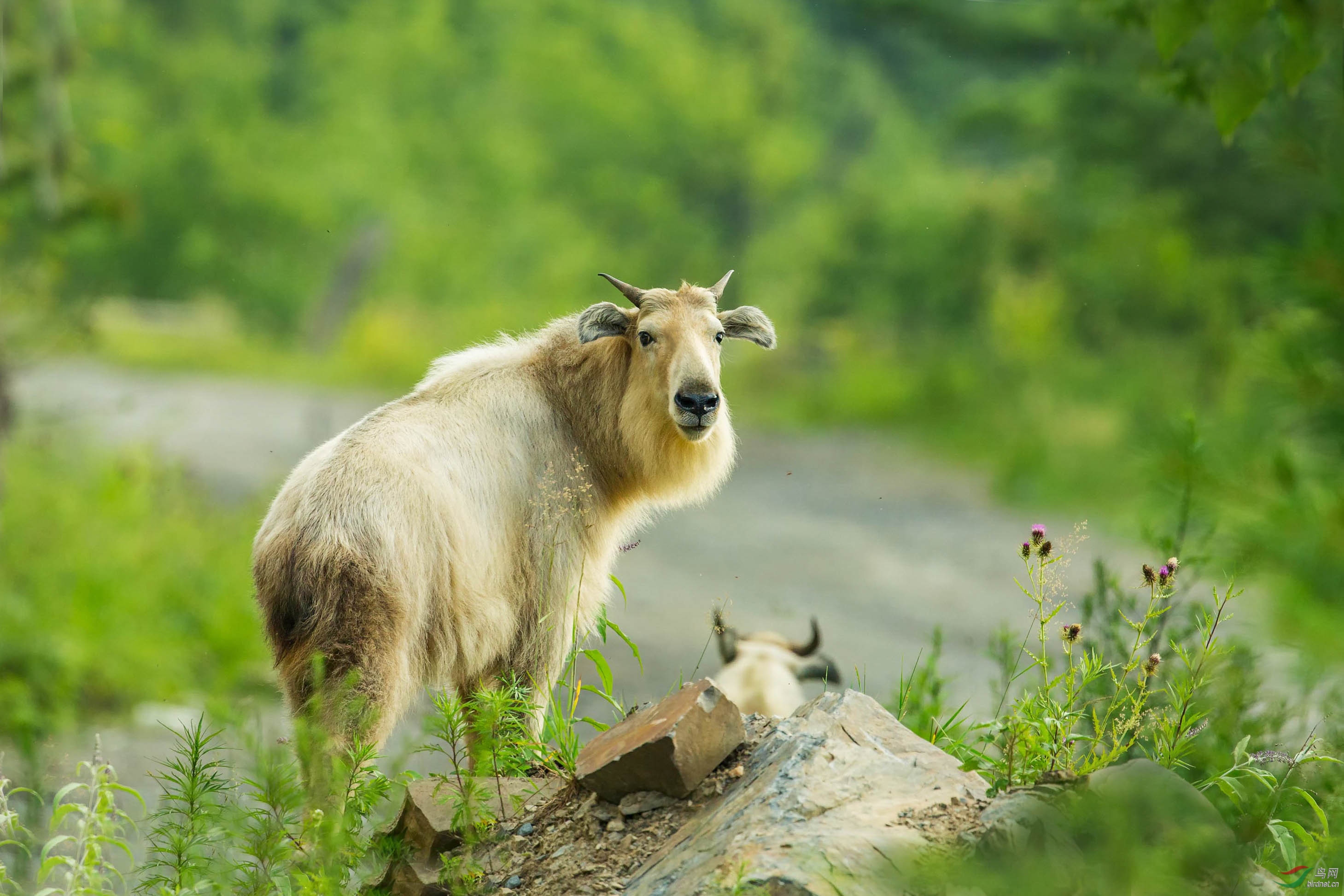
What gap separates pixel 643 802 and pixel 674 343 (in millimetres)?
2107

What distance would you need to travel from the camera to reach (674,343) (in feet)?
16.5

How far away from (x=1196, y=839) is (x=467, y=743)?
338cm

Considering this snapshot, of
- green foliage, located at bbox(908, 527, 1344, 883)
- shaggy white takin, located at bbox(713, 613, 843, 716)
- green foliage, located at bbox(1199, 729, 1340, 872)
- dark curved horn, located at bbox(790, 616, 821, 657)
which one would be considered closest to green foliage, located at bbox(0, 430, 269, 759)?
shaggy white takin, located at bbox(713, 613, 843, 716)

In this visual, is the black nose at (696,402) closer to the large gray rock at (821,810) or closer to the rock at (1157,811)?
the large gray rock at (821,810)

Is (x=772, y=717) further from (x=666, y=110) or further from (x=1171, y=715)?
(x=666, y=110)

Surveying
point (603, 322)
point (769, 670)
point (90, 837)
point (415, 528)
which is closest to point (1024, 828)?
point (90, 837)

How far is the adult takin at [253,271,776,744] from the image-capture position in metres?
4.11

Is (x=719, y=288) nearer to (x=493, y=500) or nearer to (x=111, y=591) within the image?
(x=493, y=500)

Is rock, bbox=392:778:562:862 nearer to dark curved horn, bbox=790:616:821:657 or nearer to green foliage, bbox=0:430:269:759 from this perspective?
dark curved horn, bbox=790:616:821:657

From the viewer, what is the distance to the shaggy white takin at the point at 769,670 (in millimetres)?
6223

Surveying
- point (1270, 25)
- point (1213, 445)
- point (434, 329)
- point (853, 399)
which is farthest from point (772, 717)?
point (434, 329)

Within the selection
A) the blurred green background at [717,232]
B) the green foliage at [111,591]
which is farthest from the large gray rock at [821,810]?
the green foliage at [111,591]

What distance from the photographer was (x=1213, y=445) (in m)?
2.16

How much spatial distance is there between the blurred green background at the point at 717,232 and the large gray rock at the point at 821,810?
2.86 feet
